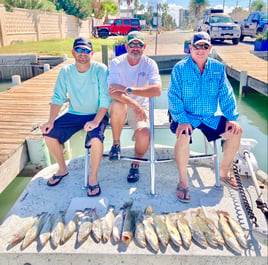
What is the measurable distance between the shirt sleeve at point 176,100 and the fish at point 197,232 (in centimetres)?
98

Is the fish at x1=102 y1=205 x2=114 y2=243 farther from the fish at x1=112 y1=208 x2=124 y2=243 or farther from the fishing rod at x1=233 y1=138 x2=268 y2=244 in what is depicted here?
the fishing rod at x1=233 y1=138 x2=268 y2=244

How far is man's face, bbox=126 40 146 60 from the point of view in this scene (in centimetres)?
326

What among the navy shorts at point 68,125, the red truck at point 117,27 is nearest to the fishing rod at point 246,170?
the navy shorts at point 68,125

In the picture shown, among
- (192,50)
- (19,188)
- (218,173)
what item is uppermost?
(192,50)

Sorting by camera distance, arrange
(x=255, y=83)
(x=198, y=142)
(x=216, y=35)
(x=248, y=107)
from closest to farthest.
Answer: (x=198, y=142) → (x=255, y=83) → (x=248, y=107) → (x=216, y=35)

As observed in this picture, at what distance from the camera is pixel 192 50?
10.2ft

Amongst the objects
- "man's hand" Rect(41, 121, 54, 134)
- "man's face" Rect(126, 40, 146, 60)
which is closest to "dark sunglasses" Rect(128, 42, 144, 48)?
"man's face" Rect(126, 40, 146, 60)

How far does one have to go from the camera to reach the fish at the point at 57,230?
244 centimetres

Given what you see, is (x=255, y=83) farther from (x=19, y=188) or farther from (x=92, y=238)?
(x=92, y=238)

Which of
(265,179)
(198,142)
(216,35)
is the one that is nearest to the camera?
(265,179)

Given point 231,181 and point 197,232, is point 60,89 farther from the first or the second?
point 231,181

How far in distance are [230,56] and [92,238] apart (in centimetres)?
1313

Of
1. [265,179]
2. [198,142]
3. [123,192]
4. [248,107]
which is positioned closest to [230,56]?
[248,107]

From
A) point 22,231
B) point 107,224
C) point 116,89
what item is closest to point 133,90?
point 116,89
